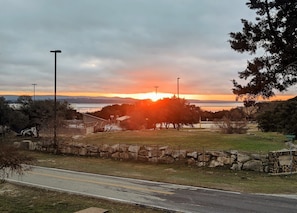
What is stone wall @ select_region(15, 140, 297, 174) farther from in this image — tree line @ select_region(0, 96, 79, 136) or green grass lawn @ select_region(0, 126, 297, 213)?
tree line @ select_region(0, 96, 79, 136)

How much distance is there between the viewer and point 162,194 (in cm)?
1118

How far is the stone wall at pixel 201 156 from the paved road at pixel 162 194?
97.5 inches

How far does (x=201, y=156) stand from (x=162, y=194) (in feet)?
20.8

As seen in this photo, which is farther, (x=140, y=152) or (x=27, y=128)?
(x=27, y=128)

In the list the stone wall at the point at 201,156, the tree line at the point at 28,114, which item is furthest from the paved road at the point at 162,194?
the tree line at the point at 28,114

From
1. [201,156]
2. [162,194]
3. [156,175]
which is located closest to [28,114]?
[201,156]

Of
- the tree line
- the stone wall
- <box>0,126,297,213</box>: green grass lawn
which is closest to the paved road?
<box>0,126,297,213</box>: green grass lawn

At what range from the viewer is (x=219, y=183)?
13180mm

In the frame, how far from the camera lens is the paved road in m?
9.53

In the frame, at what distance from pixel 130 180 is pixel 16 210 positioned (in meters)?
5.53

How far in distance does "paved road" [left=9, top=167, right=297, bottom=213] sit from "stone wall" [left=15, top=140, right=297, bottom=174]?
8.12 ft

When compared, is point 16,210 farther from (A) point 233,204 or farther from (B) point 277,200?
(B) point 277,200

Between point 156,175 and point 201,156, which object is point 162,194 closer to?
point 156,175

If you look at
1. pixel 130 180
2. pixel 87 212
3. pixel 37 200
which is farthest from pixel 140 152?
pixel 87 212
